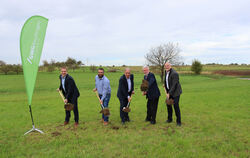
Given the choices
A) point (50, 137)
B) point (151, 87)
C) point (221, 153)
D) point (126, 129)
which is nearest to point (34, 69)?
point (50, 137)

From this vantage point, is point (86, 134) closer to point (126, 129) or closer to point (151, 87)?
point (126, 129)

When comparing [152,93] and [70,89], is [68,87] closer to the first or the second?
[70,89]

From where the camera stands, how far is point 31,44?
470 centimetres

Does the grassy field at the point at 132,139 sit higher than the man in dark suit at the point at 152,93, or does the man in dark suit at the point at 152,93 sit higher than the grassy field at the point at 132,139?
the man in dark suit at the point at 152,93

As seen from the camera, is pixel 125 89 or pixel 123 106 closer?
pixel 125 89

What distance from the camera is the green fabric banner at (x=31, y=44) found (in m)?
4.58

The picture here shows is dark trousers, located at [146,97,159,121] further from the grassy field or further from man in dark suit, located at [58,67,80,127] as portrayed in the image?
man in dark suit, located at [58,67,80,127]

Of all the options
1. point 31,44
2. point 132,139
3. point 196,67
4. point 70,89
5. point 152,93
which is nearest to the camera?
point 132,139

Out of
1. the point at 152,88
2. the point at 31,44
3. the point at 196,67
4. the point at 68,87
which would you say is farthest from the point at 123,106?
the point at 196,67

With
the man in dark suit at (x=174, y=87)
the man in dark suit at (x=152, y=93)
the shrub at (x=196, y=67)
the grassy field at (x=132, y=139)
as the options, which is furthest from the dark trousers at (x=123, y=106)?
the shrub at (x=196, y=67)

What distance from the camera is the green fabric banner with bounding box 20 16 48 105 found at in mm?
4575

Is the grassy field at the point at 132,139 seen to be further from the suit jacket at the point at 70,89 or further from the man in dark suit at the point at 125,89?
the suit jacket at the point at 70,89

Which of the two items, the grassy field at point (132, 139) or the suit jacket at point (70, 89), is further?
the suit jacket at point (70, 89)

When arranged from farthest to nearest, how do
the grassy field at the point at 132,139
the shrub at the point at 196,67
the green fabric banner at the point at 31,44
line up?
the shrub at the point at 196,67, the green fabric banner at the point at 31,44, the grassy field at the point at 132,139
